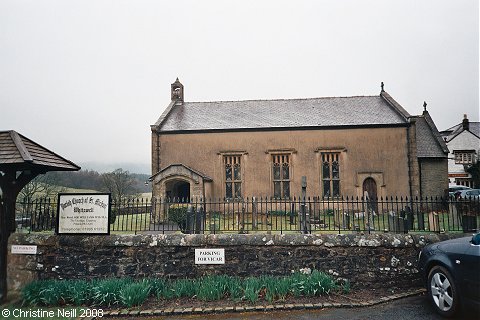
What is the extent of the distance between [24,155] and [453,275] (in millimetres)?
8491

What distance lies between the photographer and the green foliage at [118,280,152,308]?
621 centimetres

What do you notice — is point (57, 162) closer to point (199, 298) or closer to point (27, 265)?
point (27, 265)

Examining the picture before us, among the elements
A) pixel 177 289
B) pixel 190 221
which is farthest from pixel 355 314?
pixel 190 221

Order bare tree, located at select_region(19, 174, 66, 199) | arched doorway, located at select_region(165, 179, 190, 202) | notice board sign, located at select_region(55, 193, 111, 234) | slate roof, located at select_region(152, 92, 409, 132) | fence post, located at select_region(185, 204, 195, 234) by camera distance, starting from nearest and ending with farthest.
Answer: notice board sign, located at select_region(55, 193, 111, 234), fence post, located at select_region(185, 204, 195, 234), arched doorway, located at select_region(165, 179, 190, 202), slate roof, located at select_region(152, 92, 409, 132), bare tree, located at select_region(19, 174, 66, 199)

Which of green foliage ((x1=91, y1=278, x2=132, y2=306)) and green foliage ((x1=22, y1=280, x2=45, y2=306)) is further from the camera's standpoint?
green foliage ((x1=22, y1=280, x2=45, y2=306))

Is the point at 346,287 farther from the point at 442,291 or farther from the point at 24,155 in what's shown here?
the point at 24,155

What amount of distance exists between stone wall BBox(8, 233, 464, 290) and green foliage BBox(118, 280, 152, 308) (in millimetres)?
663

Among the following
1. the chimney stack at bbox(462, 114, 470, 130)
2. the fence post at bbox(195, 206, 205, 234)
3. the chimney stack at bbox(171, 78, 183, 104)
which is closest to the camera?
the fence post at bbox(195, 206, 205, 234)

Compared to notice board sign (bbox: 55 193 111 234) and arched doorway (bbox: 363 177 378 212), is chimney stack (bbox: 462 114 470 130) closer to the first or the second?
arched doorway (bbox: 363 177 378 212)

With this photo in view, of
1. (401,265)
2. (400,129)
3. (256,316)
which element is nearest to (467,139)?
(400,129)

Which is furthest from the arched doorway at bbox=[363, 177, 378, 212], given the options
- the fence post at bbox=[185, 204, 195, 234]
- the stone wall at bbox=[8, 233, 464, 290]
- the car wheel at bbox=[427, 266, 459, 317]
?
the car wheel at bbox=[427, 266, 459, 317]

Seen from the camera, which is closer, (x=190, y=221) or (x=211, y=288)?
(x=211, y=288)

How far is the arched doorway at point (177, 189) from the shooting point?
742 inches

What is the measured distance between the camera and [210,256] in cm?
702
